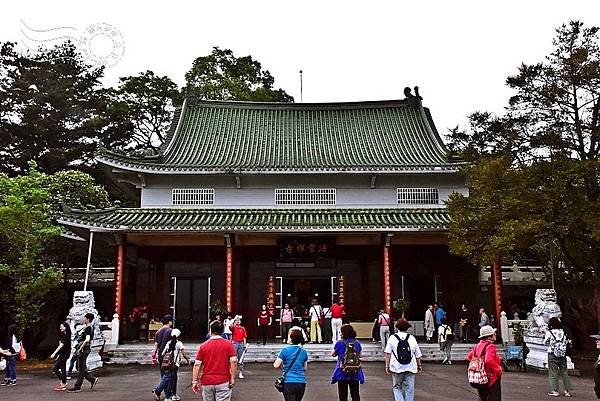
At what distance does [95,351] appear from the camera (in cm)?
1700

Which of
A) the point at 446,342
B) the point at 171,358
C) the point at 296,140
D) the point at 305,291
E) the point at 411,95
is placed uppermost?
the point at 411,95

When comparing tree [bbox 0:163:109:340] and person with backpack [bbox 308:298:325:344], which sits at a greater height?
tree [bbox 0:163:109:340]

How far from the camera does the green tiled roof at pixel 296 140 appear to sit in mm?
22453

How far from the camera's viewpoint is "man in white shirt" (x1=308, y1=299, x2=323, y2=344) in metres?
19.5

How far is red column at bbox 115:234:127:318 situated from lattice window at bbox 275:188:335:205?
6086 millimetres

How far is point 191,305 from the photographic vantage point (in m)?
22.9

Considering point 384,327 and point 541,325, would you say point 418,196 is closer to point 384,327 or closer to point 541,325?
point 384,327

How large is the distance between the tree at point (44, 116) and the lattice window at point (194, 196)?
50.2 feet

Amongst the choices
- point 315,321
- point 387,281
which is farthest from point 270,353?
point 387,281

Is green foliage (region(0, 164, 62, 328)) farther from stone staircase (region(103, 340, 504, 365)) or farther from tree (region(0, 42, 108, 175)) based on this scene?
tree (region(0, 42, 108, 175))

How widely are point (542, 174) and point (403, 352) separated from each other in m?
9.74

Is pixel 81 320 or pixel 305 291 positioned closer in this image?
pixel 81 320

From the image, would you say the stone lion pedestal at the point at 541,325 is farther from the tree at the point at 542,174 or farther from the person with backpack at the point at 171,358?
the person with backpack at the point at 171,358

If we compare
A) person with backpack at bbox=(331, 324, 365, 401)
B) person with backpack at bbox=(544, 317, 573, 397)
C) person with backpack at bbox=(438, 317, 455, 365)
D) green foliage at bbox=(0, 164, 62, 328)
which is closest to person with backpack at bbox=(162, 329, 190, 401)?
person with backpack at bbox=(331, 324, 365, 401)
